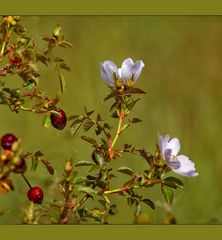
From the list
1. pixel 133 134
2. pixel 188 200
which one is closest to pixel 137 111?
pixel 133 134

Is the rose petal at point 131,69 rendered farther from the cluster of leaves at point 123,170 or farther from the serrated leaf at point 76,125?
the serrated leaf at point 76,125

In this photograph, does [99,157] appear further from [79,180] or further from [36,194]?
[36,194]

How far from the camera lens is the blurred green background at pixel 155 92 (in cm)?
399

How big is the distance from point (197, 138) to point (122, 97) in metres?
1.96

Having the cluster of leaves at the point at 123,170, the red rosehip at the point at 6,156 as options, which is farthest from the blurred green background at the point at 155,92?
the red rosehip at the point at 6,156

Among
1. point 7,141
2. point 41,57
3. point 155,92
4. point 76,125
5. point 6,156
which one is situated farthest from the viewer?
point 155,92

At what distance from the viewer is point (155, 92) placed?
4.50 meters

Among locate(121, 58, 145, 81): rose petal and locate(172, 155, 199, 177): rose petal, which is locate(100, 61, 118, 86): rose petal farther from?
locate(172, 155, 199, 177): rose petal

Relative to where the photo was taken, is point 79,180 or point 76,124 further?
point 76,124

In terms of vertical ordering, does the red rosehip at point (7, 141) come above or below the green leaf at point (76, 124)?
below

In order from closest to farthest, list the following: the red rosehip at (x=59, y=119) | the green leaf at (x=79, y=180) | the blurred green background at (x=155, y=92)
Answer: the green leaf at (x=79, y=180)
the red rosehip at (x=59, y=119)
the blurred green background at (x=155, y=92)

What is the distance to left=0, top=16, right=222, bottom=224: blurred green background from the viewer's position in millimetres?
3990

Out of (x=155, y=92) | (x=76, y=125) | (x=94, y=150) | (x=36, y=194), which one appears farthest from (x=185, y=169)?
(x=155, y=92)

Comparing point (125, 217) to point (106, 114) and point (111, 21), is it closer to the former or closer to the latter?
point (106, 114)
